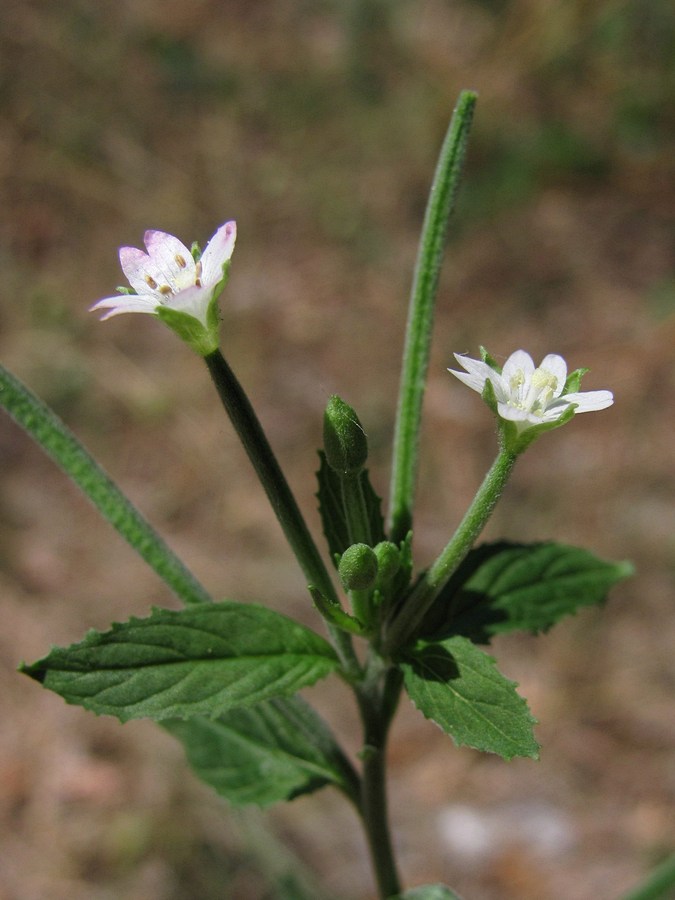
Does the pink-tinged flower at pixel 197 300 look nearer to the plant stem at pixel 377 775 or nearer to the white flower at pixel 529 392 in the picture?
the white flower at pixel 529 392

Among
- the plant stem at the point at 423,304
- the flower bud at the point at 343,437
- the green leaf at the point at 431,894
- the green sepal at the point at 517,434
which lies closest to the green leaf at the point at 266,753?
the green leaf at the point at 431,894

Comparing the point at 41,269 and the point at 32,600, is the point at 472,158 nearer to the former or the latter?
the point at 41,269

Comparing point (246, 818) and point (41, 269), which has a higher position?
point (41, 269)

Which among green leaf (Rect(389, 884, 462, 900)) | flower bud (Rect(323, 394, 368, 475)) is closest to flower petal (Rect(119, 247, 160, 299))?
flower bud (Rect(323, 394, 368, 475))

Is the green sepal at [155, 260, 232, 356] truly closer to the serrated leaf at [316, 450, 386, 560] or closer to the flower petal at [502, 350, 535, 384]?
the serrated leaf at [316, 450, 386, 560]

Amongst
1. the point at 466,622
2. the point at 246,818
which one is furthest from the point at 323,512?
the point at 246,818

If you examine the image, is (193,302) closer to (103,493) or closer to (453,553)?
(103,493)
